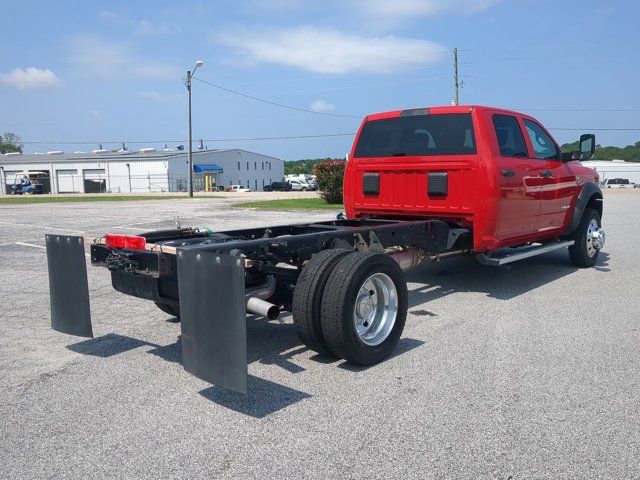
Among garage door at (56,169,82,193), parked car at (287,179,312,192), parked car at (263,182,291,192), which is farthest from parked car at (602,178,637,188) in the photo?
garage door at (56,169,82,193)

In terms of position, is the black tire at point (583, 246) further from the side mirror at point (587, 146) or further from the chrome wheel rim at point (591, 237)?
the side mirror at point (587, 146)

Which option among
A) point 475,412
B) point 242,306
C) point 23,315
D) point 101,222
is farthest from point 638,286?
point 101,222

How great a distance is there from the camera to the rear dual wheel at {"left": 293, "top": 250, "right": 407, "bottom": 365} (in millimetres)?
4246

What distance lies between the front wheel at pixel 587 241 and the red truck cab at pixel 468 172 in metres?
0.56

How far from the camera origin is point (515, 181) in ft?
22.7

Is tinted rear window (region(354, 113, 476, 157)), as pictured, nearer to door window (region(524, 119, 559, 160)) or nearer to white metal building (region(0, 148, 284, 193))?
door window (region(524, 119, 559, 160))

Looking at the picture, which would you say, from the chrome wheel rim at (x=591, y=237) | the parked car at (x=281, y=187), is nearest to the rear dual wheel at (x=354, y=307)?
the chrome wheel rim at (x=591, y=237)

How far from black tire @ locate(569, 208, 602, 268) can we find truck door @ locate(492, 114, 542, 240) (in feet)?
4.93

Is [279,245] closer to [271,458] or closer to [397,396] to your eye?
[397,396]

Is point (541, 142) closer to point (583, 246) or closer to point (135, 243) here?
point (583, 246)

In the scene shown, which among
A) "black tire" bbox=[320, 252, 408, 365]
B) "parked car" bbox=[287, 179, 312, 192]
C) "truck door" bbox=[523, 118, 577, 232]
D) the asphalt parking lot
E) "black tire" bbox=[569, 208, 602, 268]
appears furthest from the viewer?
"parked car" bbox=[287, 179, 312, 192]

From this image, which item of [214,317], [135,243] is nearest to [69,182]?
[135,243]

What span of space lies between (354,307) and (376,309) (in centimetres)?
52

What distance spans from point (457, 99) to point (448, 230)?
42.5 metres
